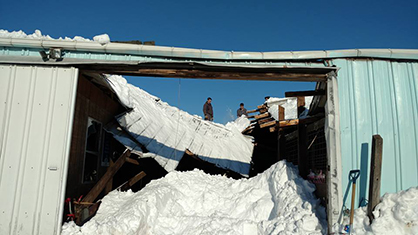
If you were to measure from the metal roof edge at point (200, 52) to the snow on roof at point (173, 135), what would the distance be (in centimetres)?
299

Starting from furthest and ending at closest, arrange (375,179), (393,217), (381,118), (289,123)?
1. (289,123)
2. (381,118)
3. (375,179)
4. (393,217)

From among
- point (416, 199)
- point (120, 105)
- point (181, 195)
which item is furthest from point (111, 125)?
point (416, 199)

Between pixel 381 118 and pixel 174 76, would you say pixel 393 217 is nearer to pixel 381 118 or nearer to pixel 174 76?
pixel 381 118

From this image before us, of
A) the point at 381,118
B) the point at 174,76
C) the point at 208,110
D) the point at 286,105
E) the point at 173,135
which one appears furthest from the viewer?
the point at 208,110

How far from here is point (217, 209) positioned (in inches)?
304

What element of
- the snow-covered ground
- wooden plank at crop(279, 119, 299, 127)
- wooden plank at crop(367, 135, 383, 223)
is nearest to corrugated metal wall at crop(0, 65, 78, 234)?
the snow-covered ground

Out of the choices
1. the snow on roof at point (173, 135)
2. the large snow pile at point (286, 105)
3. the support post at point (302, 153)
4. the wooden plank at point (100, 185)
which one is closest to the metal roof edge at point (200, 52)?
the support post at point (302, 153)

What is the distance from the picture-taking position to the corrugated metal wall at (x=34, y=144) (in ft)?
17.8

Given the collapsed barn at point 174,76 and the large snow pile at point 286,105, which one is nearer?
the collapsed barn at point 174,76

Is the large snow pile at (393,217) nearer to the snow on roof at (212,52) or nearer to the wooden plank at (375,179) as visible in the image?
the wooden plank at (375,179)

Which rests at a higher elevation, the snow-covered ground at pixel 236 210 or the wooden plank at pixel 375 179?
the wooden plank at pixel 375 179

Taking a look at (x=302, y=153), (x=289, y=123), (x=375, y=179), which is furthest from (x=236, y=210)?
(x=375, y=179)

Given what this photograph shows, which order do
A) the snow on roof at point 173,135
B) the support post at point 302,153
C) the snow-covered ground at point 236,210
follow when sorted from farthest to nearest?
the snow on roof at point 173,135 < the support post at point 302,153 < the snow-covered ground at point 236,210

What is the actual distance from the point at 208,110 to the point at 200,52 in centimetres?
1131
